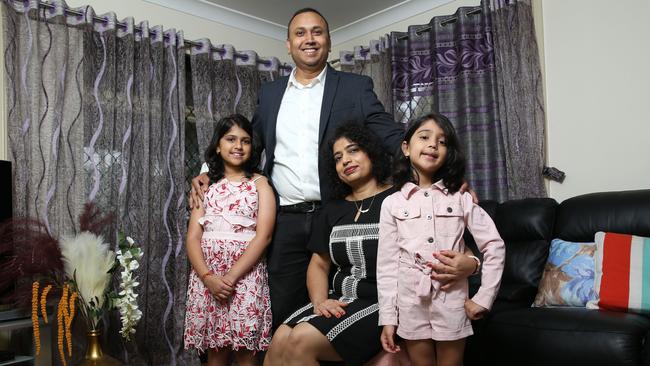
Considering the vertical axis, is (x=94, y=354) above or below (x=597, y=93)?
below

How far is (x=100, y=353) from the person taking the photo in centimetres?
244

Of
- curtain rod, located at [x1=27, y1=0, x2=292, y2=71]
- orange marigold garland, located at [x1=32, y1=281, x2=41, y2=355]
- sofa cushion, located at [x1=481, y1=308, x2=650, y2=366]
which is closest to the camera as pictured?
sofa cushion, located at [x1=481, y1=308, x2=650, y2=366]

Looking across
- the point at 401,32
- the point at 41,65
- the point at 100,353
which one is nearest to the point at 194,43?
the point at 41,65

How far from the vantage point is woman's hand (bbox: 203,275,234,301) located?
6.68 ft

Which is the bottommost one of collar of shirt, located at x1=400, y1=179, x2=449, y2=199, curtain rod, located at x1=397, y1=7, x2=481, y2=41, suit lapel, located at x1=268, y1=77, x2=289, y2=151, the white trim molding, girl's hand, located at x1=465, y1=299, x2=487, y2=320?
girl's hand, located at x1=465, y1=299, x2=487, y2=320

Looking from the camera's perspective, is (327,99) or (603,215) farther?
(603,215)

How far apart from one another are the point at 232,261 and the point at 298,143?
0.54m

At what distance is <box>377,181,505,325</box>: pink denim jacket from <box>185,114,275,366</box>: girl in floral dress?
602mm

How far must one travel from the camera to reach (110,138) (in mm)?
3188

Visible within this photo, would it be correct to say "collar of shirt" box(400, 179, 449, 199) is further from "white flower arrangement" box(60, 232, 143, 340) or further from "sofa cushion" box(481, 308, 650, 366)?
"white flower arrangement" box(60, 232, 143, 340)

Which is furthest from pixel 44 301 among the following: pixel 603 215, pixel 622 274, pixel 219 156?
pixel 603 215

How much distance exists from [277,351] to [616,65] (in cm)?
238

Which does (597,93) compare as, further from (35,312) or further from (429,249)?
(35,312)

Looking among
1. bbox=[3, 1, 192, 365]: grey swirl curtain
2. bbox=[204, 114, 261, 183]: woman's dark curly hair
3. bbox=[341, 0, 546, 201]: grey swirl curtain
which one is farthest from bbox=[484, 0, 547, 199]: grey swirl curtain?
bbox=[3, 1, 192, 365]: grey swirl curtain
